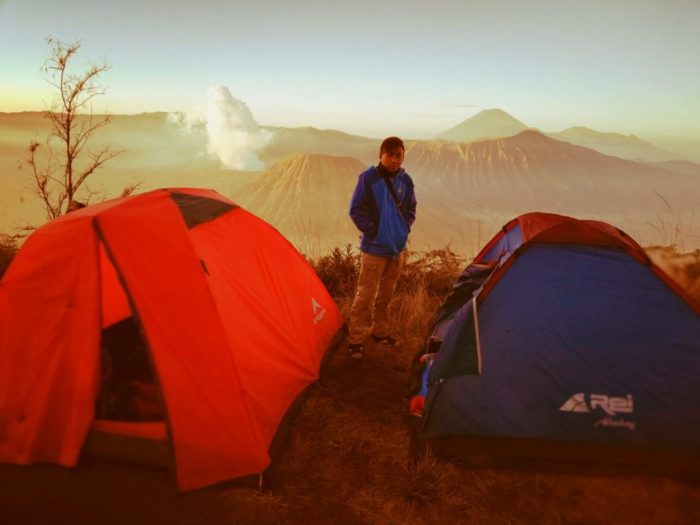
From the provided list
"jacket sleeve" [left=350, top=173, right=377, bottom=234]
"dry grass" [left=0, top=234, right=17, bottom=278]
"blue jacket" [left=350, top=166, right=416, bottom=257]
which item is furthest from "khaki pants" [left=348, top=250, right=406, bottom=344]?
"dry grass" [left=0, top=234, right=17, bottom=278]

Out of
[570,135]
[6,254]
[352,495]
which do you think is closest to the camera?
[352,495]

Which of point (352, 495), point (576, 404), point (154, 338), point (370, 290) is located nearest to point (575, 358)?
point (576, 404)

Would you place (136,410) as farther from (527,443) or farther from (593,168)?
(593,168)

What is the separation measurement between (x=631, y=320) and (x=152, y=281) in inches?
123

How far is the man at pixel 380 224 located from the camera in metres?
4.16

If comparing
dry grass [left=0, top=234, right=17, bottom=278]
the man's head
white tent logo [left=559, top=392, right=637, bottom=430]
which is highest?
the man's head

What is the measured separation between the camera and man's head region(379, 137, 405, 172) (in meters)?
4.08

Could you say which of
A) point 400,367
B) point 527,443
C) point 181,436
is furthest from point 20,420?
point 527,443

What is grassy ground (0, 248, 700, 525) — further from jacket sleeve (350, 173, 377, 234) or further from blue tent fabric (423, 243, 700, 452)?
jacket sleeve (350, 173, 377, 234)

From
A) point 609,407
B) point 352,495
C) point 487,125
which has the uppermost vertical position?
point 487,125

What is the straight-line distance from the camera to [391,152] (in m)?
4.08

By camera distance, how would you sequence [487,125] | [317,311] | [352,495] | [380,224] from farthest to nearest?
[487,125]
[317,311]
[380,224]
[352,495]

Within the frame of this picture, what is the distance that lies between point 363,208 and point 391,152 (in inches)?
22.1

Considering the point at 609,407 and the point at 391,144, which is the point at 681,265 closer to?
the point at 609,407
